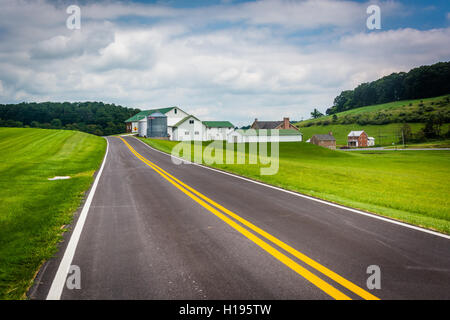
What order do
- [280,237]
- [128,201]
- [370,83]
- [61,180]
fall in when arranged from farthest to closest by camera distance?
[370,83], [61,180], [128,201], [280,237]

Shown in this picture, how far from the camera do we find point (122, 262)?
483cm

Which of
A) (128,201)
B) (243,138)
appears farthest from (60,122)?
(128,201)

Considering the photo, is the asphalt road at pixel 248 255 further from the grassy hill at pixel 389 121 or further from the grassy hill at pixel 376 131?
the grassy hill at pixel 389 121

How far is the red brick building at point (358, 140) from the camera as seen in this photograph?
360ft

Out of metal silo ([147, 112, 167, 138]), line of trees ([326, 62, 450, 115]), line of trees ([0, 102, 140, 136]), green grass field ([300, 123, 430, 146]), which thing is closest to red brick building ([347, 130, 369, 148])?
green grass field ([300, 123, 430, 146])

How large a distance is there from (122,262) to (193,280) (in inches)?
58.7

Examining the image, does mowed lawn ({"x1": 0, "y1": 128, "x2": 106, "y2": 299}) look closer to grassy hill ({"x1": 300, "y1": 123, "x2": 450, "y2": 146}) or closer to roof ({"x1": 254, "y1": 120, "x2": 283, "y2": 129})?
roof ({"x1": 254, "y1": 120, "x2": 283, "y2": 129})

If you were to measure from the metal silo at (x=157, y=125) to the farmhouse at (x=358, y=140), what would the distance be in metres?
76.9

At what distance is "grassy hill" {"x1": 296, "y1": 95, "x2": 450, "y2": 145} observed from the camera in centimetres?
11078

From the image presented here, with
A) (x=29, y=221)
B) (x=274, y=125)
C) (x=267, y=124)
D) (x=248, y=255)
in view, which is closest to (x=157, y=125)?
(x=267, y=124)

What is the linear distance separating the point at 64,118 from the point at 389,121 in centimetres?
14903

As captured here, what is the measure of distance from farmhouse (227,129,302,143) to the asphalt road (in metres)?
73.1

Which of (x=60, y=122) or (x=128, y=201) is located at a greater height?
(x=60, y=122)
